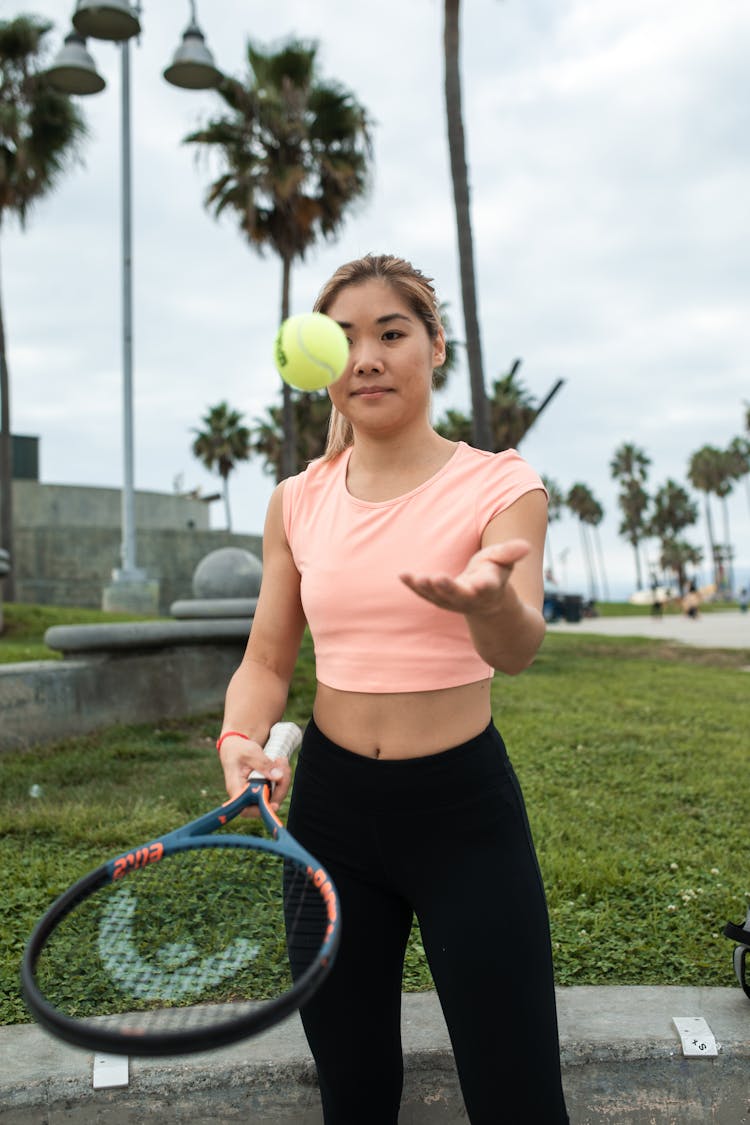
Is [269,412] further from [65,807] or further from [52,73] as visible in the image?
[65,807]

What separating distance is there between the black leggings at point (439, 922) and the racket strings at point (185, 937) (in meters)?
0.14

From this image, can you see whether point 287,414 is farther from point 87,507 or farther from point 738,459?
point 738,459

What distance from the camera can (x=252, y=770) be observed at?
1896mm

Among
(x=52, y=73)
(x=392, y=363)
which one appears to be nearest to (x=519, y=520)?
(x=392, y=363)

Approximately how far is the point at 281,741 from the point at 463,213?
1055cm

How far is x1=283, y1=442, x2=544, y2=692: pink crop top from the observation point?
1836mm

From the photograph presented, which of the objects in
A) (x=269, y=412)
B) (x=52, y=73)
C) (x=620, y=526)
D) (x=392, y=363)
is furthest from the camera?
(x=620, y=526)

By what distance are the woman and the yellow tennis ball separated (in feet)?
0.25

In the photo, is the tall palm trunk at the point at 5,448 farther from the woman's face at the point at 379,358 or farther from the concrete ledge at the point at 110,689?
the woman's face at the point at 379,358

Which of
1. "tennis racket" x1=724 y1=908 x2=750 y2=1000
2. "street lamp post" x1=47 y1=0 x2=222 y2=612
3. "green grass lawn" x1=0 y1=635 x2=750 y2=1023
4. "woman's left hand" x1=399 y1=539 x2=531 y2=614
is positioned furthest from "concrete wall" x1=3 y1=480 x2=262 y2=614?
"woman's left hand" x1=399 y1=539 x2=531 y2=614

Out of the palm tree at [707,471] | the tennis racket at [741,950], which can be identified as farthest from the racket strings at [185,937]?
the palm tree at [707,471]

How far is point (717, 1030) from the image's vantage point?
2799mm

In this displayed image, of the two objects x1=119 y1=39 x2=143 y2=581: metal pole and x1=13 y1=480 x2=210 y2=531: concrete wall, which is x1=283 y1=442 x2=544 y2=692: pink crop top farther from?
x1=13 y1=480 x2=210 y2=531: concrete wall

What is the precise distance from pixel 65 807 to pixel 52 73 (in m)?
11.7
